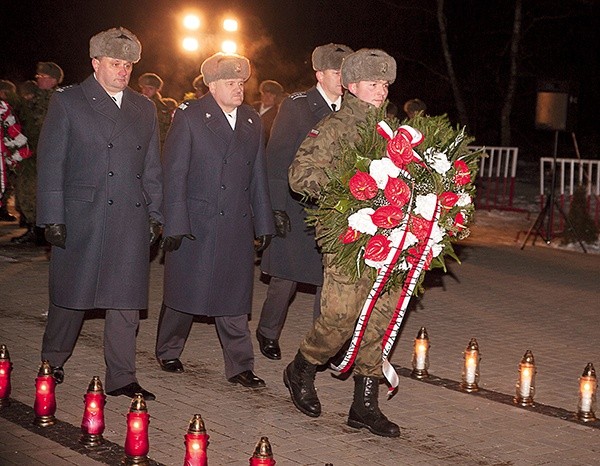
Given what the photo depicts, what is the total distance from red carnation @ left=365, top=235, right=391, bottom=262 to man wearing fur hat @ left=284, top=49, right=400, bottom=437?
0.34 metres

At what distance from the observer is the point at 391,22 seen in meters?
32.3

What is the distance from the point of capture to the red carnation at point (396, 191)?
666cm

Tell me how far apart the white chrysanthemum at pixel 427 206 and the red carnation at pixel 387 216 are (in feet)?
0.38

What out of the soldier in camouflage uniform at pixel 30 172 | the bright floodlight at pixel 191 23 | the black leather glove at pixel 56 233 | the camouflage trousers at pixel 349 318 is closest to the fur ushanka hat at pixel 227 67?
the black leather glove at pixel 56 233

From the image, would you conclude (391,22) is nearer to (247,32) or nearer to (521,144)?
(247,32)

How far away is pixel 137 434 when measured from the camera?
609 cm

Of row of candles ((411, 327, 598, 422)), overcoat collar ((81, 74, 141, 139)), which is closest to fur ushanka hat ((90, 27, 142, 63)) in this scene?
overcoat collar ((81, 74, 141, 139))

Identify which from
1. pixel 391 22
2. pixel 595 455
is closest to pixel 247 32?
pixel 391 22

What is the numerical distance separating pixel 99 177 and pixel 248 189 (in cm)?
119

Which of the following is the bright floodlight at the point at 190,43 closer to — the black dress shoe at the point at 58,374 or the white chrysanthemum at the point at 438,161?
the black dress shoe at the point at 58,374

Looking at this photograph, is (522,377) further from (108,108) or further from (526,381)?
(108,108)

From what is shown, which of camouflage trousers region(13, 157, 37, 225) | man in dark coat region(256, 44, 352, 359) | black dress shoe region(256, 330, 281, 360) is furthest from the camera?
camouflage trousers region(13, 157, 37, 225)

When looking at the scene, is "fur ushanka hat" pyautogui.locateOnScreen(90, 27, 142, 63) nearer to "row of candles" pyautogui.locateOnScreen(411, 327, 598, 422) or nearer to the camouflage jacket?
the camouflage jacket

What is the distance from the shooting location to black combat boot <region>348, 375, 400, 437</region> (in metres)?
7.10
